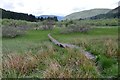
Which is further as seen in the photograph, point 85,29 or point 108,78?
point 85,29

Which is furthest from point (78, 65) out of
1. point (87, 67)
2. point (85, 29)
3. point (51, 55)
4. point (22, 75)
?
point (85, 29)

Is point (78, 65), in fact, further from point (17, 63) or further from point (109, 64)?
point (17, 63)

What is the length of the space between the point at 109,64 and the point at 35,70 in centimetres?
292

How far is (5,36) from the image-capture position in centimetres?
3141

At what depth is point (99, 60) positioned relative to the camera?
10.9 m

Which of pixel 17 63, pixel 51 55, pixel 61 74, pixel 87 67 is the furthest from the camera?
pixel 51 55

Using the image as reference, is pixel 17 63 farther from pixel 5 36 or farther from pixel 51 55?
pixel 5 36

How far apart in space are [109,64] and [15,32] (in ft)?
75.8

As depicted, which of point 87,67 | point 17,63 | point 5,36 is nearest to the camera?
point 87,67

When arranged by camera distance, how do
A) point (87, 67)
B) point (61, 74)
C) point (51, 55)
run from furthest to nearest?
1. point (51, 55)
2. point (87, 67)
3. point (61, 74)

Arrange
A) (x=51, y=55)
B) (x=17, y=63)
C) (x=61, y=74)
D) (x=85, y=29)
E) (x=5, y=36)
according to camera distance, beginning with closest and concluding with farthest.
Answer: (x=61, y=74) < (x=17, y=63) < (x=51, y=55) < (x=5, y=36) < (x=85, y=29)

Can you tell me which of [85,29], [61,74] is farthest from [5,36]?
[61,74]

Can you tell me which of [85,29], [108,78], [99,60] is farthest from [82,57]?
[85,29]

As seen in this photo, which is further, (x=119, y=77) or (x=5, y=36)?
(x=5, y=36)
